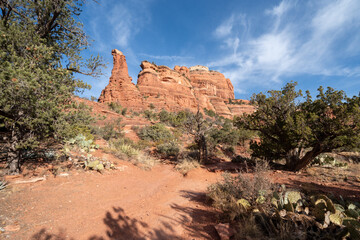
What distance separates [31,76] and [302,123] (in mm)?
9180

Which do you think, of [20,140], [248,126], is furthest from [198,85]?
[20,140]

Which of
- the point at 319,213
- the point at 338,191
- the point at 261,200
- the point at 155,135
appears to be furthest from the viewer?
the point at 155,135

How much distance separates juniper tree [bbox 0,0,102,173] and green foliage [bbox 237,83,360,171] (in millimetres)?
7984

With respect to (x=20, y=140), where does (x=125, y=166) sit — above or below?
below

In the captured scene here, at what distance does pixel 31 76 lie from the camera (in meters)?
3.89

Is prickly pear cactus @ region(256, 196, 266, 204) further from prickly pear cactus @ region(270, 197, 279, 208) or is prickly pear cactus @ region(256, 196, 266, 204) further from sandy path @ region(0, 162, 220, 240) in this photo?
sandy path @ region(0, 162, 220, 240)

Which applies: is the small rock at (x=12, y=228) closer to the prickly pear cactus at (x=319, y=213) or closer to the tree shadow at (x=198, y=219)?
the tree shadow at (x=198, y=219)

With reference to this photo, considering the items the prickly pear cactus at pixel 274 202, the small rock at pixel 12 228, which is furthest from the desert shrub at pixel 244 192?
the small rock at pixel 12 228

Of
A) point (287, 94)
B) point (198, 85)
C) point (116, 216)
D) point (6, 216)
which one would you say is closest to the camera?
point (6, 216)

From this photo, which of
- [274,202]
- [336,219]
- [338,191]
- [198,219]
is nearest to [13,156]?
[198,219]

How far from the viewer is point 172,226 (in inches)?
131

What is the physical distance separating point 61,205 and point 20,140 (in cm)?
252

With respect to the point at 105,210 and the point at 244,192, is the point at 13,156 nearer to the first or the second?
the point at 105,210

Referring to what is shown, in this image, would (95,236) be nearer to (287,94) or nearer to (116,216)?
(116,216)
